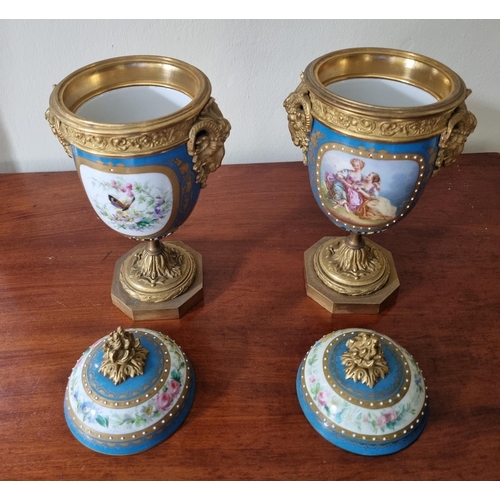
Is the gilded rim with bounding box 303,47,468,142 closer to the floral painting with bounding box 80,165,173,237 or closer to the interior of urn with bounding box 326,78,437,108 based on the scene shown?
the interior of urn with bounding box 326,78,437,108

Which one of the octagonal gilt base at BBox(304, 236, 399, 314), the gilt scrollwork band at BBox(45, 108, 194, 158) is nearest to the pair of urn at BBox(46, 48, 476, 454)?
the gilt scrollwork band at BBox(45, 108, 194, 158)

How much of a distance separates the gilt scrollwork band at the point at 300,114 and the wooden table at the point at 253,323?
25 cm

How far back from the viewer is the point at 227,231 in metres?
0.91

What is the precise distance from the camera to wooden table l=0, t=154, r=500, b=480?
607 mm

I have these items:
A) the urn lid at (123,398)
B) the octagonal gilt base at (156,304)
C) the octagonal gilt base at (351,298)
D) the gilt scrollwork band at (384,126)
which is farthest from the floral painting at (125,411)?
the gilt scrollwork band at (384,126)

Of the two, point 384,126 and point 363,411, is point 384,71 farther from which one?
point 363,411

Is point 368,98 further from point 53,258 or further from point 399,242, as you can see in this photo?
point 53,258

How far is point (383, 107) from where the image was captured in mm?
568

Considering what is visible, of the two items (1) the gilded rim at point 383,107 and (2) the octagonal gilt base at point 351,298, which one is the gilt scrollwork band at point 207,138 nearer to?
(1) the gilded rim at point 383,107

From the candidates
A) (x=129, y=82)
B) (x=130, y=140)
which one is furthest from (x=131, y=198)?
(x=129, y=82)

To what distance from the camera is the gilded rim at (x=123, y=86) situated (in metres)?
0.57
